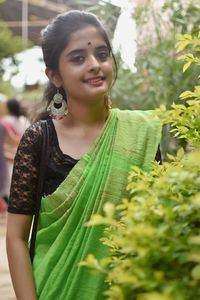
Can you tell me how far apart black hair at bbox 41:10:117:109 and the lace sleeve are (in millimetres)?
291

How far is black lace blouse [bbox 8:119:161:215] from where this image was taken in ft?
6.56

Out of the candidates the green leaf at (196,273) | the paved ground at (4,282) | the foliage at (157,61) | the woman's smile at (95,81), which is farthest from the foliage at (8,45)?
the green leaf at (196,273)

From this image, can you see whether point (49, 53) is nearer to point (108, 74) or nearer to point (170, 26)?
point (108, 74)

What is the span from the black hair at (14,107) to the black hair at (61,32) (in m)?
6.29

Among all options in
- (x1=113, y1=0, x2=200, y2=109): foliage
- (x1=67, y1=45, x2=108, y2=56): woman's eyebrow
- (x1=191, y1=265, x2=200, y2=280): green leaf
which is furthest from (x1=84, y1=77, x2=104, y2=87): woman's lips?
(x1=113, y1=0, x2=200, y2=109): foliage

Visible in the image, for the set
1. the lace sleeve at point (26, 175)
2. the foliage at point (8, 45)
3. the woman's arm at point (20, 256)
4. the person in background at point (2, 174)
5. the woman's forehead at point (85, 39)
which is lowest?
the person in background at point (2, 174)

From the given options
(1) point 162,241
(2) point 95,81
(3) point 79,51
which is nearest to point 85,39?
(3) point 79,51

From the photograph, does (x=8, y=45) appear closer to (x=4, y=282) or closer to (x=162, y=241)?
(x=4, y=282)

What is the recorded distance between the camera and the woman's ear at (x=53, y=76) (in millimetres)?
2174

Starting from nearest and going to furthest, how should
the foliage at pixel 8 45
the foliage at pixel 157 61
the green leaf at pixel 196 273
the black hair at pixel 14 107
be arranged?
the green leaf at pixel 196 273
the foliage at pixel 157 61
the black hair at pixel 14 107
the foliage at pixel 8 45

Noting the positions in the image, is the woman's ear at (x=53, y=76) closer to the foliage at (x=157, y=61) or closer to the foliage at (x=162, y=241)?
the foliage at (x=162, y=241)

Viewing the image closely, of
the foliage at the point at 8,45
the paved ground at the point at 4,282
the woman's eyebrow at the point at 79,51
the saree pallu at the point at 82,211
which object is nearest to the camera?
the saree pallu at the point at 82,211

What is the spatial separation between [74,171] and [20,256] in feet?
1.05

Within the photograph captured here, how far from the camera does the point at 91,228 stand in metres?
1.92
